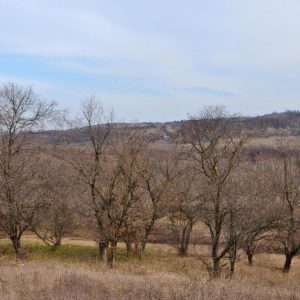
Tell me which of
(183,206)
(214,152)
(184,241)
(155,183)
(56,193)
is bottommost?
(184,241)

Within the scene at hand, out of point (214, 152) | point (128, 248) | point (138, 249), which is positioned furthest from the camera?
point (138, 249)

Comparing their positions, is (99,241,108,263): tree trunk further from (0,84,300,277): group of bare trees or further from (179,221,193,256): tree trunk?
(179,221,193,256): tree trunk

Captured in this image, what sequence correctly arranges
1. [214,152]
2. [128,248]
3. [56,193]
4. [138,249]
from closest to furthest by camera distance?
[214,152] < [56,193] < [128,248] < [138,249]

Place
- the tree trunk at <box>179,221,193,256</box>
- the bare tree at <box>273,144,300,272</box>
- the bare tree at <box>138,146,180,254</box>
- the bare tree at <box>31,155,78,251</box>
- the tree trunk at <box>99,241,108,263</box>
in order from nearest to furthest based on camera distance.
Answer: the bare tree at <box>31,155,78,251</box>
the tree trunk at <box>99,241,108,263</box>
the bare tree at <box>273,144,300,272</box>
the bare tree at <box>138,146,180,254</box>
the tree trunk at <box>179,221,193,256</box>

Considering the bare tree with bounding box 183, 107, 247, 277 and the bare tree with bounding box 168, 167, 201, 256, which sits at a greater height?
the bare tree with bounding box 183, 107, 247, 277

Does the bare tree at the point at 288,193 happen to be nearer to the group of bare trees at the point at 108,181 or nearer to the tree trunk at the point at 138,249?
the group of bare trees at the point at 108,181

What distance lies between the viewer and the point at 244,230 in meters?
17.6

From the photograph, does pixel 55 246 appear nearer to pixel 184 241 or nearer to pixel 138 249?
pixel 138 249

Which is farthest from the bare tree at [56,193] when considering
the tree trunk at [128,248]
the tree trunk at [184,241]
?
the tree trunk at [184,241]

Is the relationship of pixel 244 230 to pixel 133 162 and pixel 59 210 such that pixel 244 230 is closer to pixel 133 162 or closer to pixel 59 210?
pixel 133 162

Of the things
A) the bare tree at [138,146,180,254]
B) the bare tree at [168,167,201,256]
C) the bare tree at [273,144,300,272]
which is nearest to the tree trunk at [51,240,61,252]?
the bare tree at [138,146,180,254]

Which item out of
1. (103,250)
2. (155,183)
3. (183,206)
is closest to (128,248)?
(103,250)

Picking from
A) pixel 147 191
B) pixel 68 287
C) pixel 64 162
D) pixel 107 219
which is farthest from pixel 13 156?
pixel 68 287

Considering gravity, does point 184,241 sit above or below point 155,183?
below
